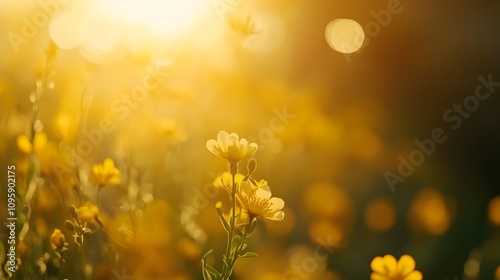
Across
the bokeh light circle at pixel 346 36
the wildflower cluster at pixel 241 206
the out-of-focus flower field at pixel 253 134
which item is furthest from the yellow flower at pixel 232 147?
the bokeh light circle at pixel 346 36

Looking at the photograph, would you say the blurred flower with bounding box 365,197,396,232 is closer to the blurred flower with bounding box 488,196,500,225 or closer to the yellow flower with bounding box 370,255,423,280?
the blurred flower with bounding box 488,196,500,225

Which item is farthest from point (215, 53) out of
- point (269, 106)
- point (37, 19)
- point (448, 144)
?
point (448, 144)

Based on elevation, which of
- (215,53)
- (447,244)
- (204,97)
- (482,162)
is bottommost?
(447,244)

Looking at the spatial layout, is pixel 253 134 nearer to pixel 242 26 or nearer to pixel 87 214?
pixel 242 26

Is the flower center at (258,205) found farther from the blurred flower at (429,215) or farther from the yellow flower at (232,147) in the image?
the blurred flower at (429,215)

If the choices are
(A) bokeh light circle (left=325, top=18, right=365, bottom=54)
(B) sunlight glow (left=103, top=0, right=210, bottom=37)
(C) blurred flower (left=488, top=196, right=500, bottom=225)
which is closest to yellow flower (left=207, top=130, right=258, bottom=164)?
(B) sunlight glow (left=103, top=0, right=210, bottom=37)

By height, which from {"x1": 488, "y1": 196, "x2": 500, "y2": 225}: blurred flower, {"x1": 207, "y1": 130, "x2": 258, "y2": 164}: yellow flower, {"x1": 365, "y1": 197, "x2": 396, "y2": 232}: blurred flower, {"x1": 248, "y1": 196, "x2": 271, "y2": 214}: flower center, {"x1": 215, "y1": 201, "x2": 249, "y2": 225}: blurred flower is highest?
{"x1": 207, "y1": 130, "x2": 258, "y2": 164}: yellow flower

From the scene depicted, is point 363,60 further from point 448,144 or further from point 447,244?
point 447,244
